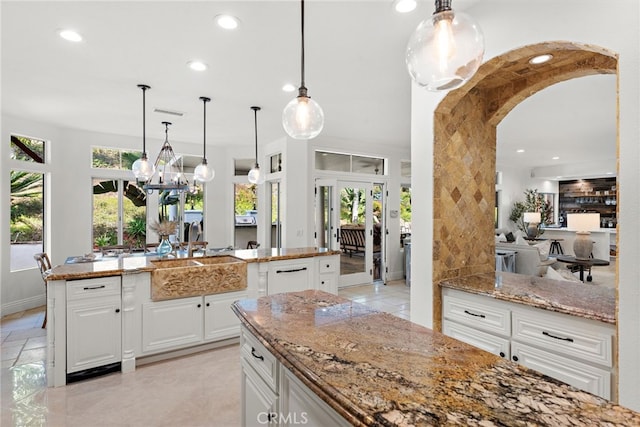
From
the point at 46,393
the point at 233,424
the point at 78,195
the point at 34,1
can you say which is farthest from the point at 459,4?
the point at 78,195

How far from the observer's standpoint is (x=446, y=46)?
1.23 m

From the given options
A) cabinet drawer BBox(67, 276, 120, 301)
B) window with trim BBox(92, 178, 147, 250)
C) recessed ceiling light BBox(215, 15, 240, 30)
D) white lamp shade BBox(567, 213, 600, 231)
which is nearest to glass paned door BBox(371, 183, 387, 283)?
white lamp shade BBox(567, 213, 600, 231)

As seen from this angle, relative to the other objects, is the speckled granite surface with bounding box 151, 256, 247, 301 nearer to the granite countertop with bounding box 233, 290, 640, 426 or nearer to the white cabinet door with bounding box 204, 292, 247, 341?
the white cabinet door with bounding box 204, 292, 247, 341

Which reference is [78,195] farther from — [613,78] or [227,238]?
[613,78]

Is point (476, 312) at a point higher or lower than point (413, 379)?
lower

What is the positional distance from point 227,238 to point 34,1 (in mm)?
5431

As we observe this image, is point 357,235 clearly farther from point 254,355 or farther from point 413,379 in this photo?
point 413,379

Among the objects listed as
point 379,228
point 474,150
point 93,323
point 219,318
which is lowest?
point 219,318

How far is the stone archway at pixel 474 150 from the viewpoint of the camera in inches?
84.7

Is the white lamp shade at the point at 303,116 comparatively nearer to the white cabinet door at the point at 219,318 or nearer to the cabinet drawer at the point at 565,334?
the cabinet drawer at the point at 565,334

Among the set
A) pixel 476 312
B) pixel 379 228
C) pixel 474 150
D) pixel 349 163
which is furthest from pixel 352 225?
pixel 476 312

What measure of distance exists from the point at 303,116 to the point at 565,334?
1.93 metres

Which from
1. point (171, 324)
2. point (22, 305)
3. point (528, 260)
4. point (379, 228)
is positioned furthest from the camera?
point (379, 228)

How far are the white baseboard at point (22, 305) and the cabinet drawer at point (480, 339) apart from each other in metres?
5.87
